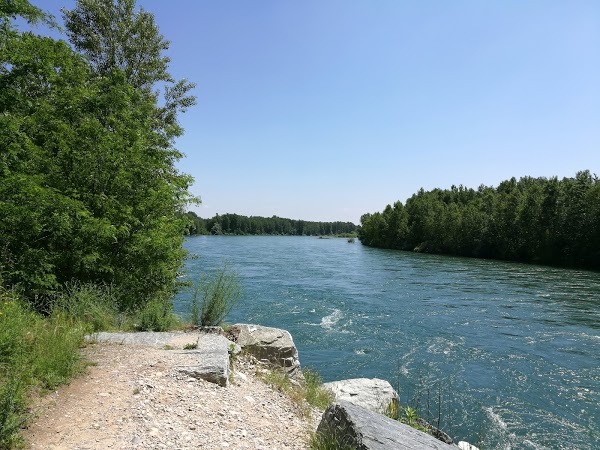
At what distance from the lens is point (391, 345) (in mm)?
15031

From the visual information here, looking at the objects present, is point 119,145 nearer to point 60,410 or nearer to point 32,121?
point 32,121

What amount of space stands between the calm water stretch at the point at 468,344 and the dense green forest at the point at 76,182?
6176 millimetres

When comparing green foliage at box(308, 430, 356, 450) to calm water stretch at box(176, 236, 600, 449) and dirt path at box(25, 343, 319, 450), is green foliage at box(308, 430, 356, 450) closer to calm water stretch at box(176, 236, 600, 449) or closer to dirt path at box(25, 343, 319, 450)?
dirt path at box(25, 343, 319, 450)

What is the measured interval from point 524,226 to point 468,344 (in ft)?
163

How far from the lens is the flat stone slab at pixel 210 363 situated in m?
6.24

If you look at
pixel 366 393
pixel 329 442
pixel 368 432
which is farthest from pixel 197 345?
pixel 368 432

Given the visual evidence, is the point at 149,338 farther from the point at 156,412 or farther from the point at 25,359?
the point at 156,412

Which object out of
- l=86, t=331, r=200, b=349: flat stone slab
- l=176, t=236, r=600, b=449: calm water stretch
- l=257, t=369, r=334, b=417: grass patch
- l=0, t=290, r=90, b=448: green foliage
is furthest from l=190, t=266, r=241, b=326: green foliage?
l=176, t=236, r=600, b=449: calm water stretch

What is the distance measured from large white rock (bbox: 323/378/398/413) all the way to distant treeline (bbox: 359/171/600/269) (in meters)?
47.8

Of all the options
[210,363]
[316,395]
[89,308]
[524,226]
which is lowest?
[316,395]

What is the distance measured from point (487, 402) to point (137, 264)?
32.7ft

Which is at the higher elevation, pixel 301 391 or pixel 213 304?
pixel 213 304

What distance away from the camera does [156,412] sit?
195 inches

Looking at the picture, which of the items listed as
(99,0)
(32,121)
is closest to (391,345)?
(32,121)
